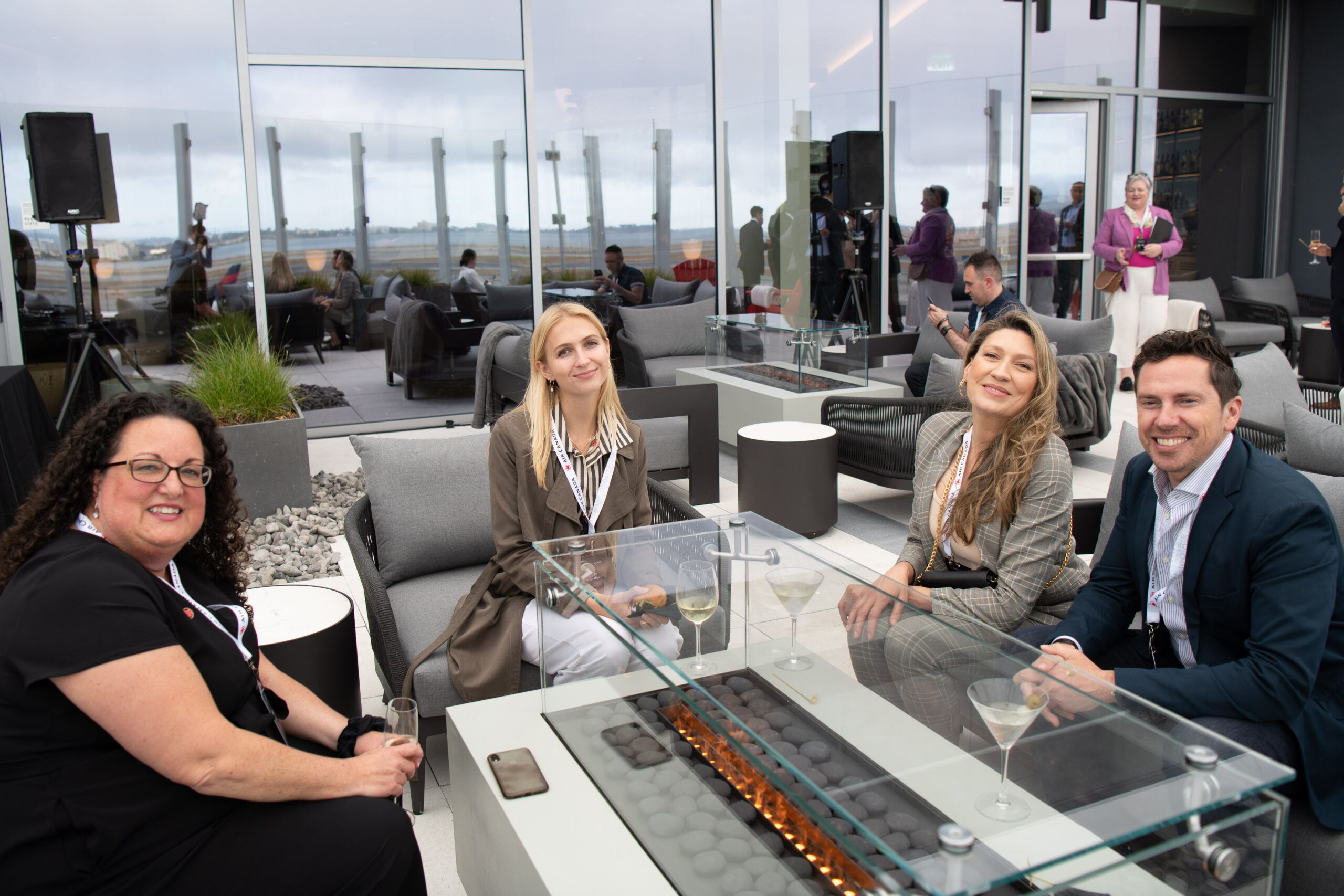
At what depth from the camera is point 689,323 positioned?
7.77 metres

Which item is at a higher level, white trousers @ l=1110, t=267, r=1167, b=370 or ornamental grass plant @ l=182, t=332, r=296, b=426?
white trousers @ l=1110, t=267, r=1167, b=370

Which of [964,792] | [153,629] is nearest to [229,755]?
[153,629]

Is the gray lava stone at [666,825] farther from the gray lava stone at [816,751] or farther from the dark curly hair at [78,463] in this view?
the dark curly hair at [78,463]

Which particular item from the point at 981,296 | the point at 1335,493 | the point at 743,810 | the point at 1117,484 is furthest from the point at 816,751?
the point at 981,296

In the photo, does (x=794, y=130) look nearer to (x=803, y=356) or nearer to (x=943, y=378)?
(x=803, y=356)

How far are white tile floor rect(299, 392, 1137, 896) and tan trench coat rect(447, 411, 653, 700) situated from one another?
0.34 meters

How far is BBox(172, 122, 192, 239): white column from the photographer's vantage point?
22.1ft

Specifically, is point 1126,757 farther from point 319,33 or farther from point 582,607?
point 319,33

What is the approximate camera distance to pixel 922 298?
29.5ft

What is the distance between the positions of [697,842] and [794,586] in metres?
0.65

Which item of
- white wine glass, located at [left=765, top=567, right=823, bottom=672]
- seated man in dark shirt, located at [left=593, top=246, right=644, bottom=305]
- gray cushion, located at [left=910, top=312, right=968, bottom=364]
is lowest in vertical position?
white wine glass, located at [left=765, top=567, right=823, bottom=672]

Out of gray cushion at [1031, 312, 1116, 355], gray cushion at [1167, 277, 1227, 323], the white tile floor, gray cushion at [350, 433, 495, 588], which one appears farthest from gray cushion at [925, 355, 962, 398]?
gray cushion at [1167, 277, 1227, 323]

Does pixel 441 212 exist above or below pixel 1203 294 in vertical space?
above

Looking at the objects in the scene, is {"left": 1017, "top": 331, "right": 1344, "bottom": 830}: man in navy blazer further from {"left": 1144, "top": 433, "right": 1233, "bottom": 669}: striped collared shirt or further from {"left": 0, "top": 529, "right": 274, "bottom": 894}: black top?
{"left": 0, "top": 529, "right": 274, "bottom": 894}: black top
